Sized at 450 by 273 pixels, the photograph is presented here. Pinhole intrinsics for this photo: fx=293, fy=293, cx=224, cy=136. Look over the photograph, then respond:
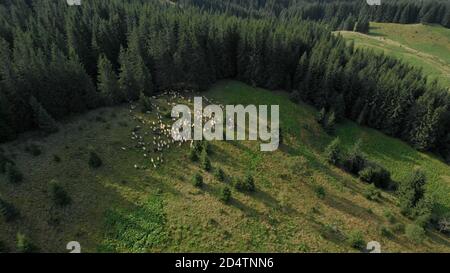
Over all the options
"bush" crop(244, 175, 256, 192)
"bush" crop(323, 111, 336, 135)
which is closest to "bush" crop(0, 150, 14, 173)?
"bush" crop(244, 175, 256, 192)

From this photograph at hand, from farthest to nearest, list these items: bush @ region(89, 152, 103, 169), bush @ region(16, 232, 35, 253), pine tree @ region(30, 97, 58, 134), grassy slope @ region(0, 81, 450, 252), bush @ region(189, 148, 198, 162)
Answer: bush @ region(189, 148, 198, 162), pine tree @ region(30, 97, 58, 134), bush @ region(89, 152, 103, 169), grassy slope @ region(0, 81, 450, 252), bush @ region(16, 232, 35, 253)

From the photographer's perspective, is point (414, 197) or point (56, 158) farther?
point (414, 197)

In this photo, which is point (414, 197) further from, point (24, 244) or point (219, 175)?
point (24, 244)

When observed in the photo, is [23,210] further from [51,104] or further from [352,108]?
[352,108]

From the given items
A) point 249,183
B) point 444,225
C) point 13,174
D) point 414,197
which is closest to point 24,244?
point 13,174

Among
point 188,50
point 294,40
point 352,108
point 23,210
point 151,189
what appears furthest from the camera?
point 294,40

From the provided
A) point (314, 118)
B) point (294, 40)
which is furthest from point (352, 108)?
point (294, 40)

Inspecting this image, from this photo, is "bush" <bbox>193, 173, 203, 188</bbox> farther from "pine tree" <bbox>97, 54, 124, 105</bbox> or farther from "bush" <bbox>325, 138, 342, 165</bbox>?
"pine tree" <bbox>97, 54, 124, 105</bbox>
